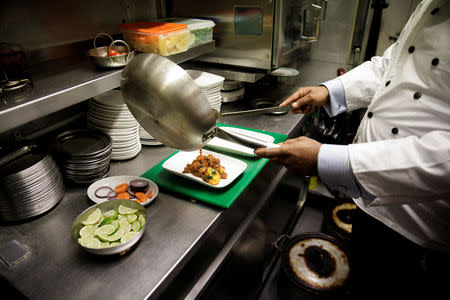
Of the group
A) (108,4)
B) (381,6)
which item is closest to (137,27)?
(108,4)

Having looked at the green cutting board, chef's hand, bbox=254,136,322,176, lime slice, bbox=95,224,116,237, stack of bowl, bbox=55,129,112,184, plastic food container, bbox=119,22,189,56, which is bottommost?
the green cutting board

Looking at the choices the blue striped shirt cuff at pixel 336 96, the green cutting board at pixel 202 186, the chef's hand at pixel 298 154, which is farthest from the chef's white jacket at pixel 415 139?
the green cutting board at pixel 202 186

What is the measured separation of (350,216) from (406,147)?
55.9 inches

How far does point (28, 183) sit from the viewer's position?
1.00m

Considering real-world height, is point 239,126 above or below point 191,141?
below

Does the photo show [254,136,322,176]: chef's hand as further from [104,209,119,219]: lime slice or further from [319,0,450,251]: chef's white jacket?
[104,209,119,219]: lime slice

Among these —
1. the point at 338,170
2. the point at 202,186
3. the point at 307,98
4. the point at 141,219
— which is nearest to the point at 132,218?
the point at 141,219

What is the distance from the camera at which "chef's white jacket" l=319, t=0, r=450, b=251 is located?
0.93 meters

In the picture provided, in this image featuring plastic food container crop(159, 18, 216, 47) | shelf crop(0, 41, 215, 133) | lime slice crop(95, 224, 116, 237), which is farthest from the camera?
plastic food container crop(159, 18, 216, 47)

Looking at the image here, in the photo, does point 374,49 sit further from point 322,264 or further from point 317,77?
point 322,264

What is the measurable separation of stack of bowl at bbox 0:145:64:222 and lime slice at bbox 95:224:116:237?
10.9 inches

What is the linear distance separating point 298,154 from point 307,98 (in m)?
0.54

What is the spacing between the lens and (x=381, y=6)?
2.61 metres

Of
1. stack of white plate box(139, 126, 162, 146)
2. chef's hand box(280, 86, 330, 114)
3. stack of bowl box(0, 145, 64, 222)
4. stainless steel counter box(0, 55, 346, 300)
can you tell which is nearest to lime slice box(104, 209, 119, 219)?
stainless steel counter box(0, 55, 346, 300)
